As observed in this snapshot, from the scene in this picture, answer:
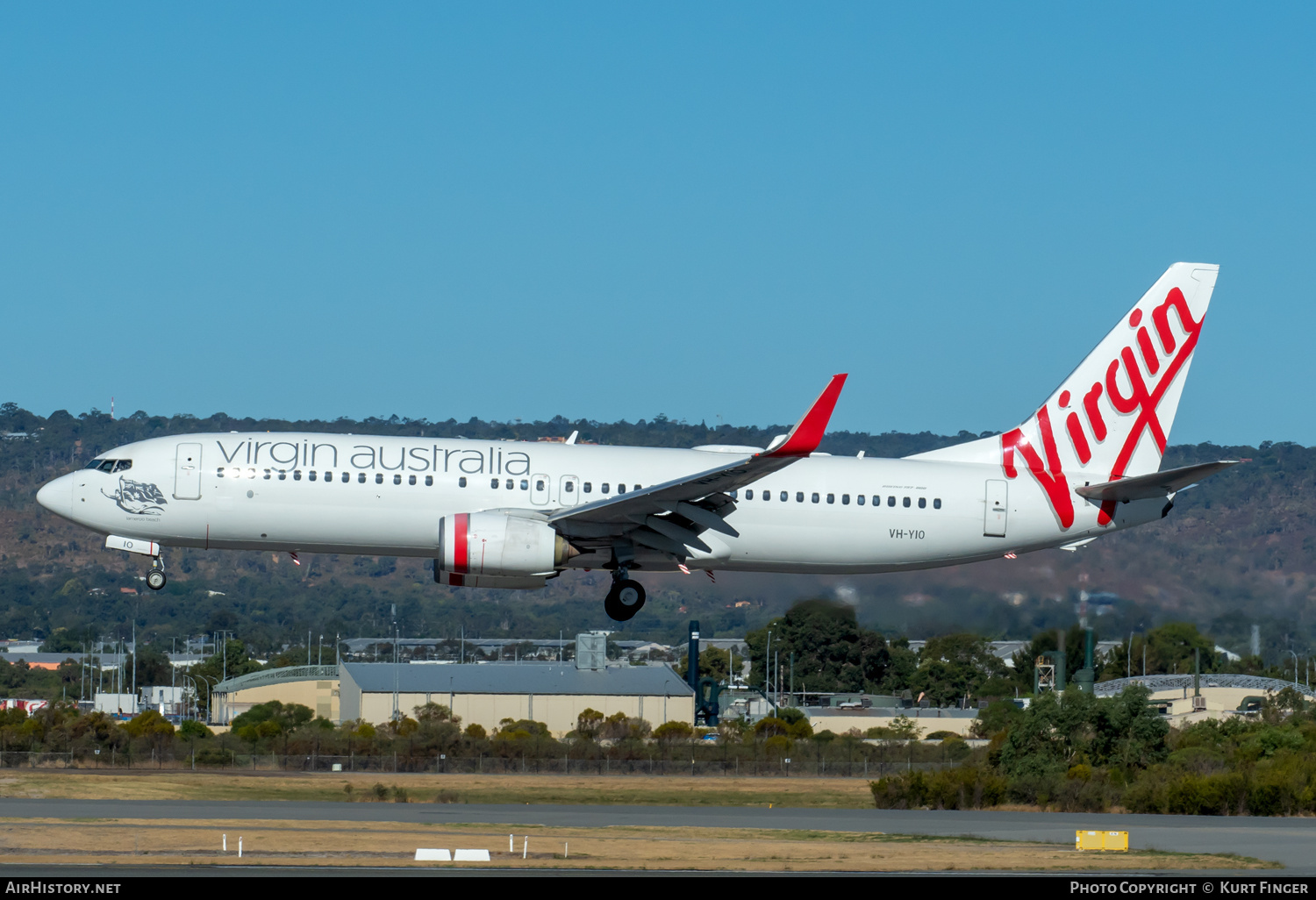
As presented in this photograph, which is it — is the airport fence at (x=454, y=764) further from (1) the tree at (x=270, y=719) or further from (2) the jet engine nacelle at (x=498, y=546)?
(2) the jet engine nacelle at (x=498, y=546)

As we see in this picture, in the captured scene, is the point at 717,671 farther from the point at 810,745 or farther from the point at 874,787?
the point at 874,787

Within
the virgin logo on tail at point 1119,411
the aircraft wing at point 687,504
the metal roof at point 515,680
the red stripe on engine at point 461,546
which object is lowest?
the metal roof at point 515,680

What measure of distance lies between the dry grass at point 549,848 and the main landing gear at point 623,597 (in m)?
5.08

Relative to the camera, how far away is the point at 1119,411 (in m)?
39.5

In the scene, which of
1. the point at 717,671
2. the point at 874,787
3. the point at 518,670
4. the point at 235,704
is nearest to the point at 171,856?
the point at 874,787

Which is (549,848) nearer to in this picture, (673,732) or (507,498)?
(507,498)

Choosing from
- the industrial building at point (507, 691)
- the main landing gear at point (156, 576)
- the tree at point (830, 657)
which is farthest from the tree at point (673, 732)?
the main landing gear at point (156, 576)

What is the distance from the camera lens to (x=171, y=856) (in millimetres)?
28953

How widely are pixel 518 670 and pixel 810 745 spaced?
21953mm

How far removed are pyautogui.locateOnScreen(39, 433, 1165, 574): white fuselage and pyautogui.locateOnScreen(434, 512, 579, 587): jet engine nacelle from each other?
0.87 meters

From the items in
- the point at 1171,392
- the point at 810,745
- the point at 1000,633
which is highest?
the point at 1171,392

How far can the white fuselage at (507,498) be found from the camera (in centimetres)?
3553

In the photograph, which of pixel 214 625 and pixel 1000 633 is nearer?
pixel 1000 633
